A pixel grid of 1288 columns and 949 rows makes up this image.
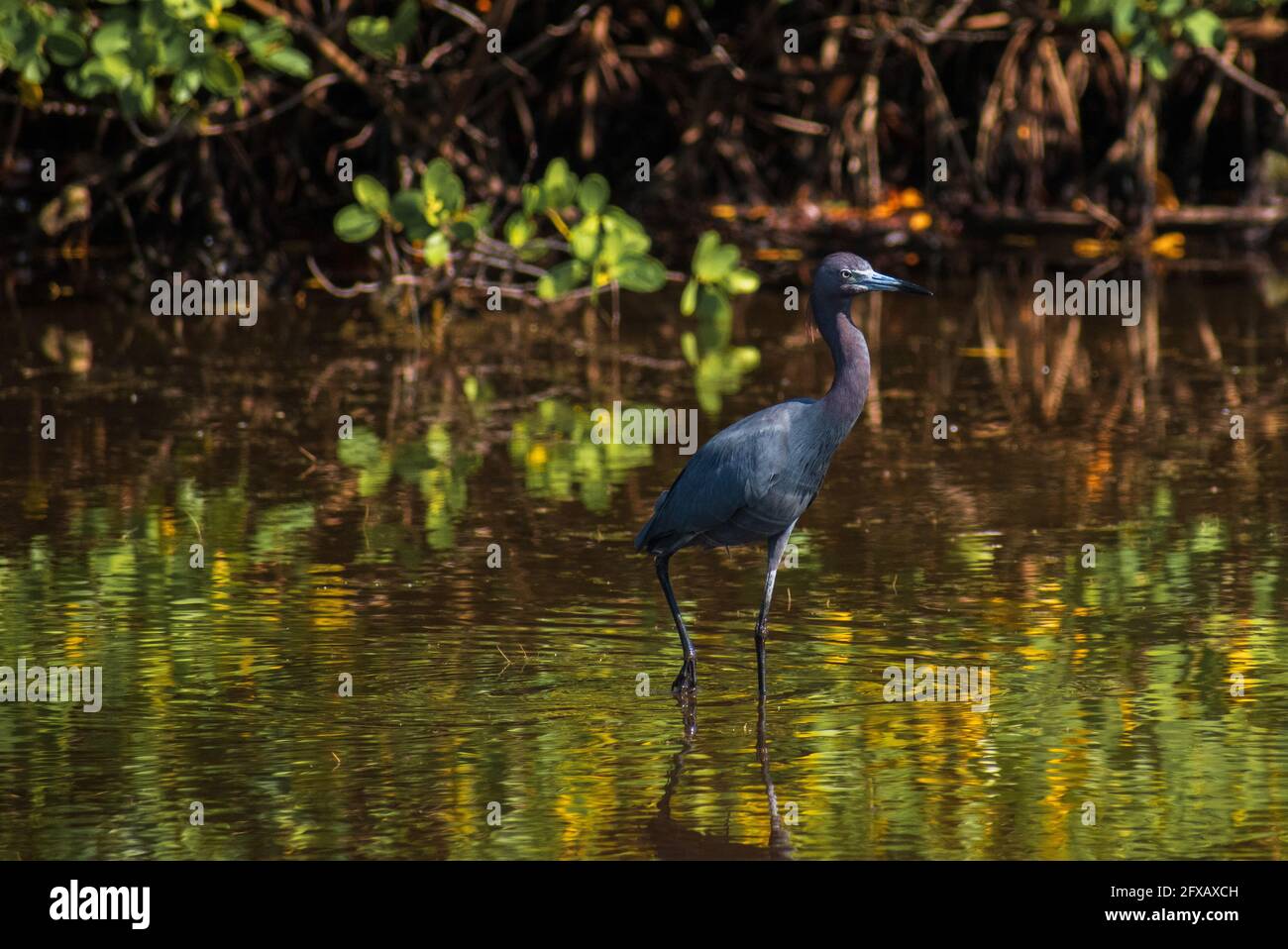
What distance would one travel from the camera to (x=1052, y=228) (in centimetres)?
1641

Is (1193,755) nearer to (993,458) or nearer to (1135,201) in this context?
(993,458)

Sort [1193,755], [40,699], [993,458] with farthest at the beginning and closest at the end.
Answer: [993,458]
[40,699]
[1193,755]

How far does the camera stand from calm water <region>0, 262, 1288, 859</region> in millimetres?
5125

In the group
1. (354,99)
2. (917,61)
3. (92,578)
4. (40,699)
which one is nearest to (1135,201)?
(917,61)

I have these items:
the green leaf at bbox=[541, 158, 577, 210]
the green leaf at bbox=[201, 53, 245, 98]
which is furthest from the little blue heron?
the green leaf at bbox=[201, 53, 245, 98]

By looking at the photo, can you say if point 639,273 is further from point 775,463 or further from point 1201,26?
point 775,463

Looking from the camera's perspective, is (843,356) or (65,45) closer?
(843,356)

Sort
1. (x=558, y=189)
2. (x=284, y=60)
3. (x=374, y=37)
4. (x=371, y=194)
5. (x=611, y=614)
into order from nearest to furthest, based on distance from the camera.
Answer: (x=611, y=614)
(x=558, y=189)
(x=371, y=194)
(x=284, y=60)
(x=374, y=37)

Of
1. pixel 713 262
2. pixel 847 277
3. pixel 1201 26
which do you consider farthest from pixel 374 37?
pixel 847 277

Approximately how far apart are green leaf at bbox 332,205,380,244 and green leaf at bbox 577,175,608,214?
1.03 meters

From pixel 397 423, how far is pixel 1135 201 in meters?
7.43

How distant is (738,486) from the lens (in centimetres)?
610

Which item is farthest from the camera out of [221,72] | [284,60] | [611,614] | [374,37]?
[374,37]

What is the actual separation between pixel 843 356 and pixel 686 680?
911mm
